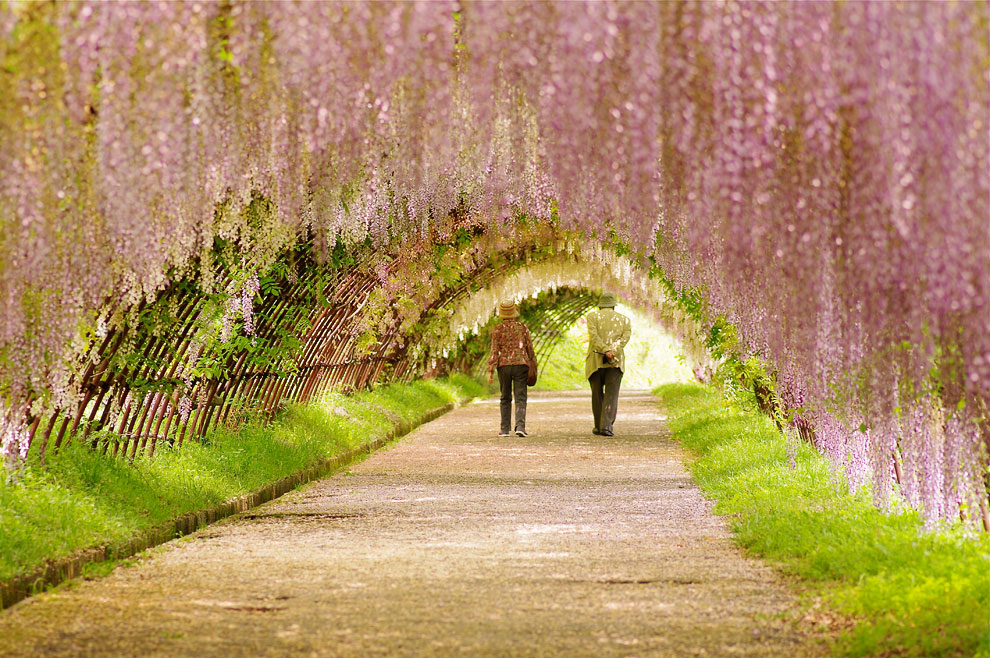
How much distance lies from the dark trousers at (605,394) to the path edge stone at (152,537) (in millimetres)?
4230

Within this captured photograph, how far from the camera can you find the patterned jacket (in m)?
16.1

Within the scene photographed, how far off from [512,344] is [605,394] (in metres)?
1.41

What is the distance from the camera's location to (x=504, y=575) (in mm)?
6086

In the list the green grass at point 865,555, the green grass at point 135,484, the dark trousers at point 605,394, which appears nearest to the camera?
the green grass at point 865,555

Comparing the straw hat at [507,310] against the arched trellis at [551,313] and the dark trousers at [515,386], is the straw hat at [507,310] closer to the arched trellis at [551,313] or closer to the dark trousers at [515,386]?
the dark trousers at [515,386]

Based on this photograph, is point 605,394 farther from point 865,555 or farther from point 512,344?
point 865,555

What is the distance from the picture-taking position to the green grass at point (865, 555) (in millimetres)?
4453

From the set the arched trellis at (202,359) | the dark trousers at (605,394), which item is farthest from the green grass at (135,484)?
the dark trousers at (605,394)

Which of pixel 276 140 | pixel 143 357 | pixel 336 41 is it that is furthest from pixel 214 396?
pixel 336 41

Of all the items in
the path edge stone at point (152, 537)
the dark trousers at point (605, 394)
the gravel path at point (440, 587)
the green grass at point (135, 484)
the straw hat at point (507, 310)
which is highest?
the straw hat at point (507, 310)

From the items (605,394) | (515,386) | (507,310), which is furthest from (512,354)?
(605,394)

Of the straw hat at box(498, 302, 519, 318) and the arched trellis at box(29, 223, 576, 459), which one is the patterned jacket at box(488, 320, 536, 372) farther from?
the arched trellis at box(29, 223, 576, 459)

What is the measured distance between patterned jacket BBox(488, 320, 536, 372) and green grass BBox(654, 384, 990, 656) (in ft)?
19.1

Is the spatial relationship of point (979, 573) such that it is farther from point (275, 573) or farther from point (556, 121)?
point (275, 573)
